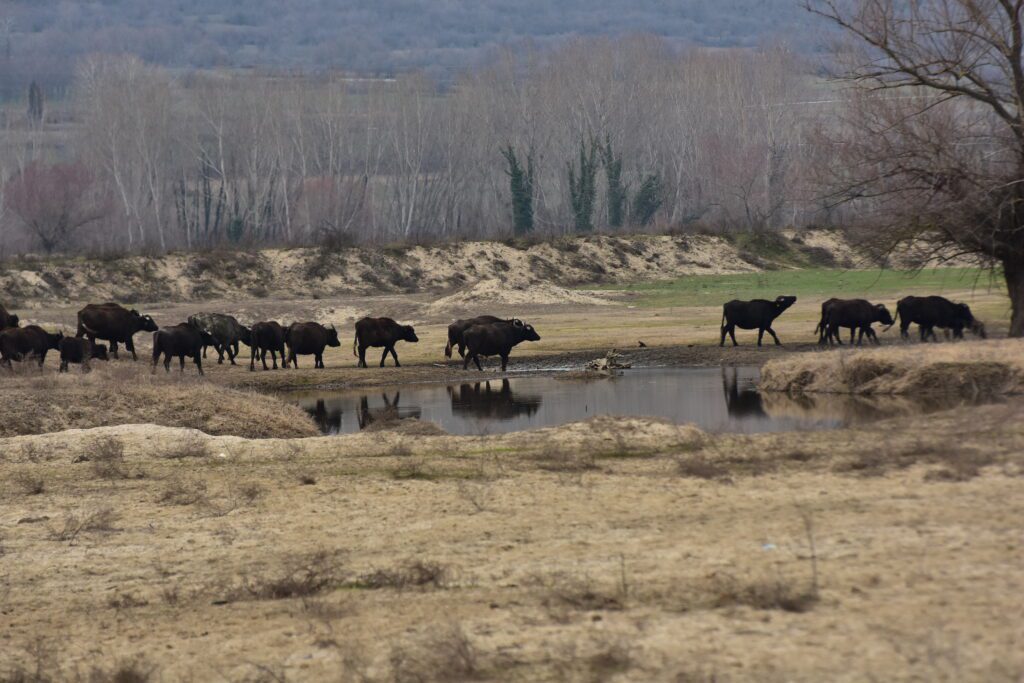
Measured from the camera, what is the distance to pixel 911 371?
25.4 m

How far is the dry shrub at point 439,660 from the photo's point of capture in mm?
9055

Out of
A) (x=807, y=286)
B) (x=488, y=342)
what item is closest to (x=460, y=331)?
(x=488, y=342)

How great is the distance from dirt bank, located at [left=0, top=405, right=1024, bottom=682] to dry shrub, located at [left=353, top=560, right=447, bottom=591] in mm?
23

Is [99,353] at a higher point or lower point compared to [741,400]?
higher

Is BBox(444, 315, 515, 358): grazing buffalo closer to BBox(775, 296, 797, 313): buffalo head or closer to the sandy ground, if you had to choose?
BBox(775, 296, 797, 313): buffalo head

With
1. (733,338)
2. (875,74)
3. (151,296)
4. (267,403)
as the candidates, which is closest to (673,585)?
(267,403)

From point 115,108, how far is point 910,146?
9459 cm

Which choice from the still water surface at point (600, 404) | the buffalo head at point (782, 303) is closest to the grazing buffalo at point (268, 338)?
the still water surface at point (600, 404)

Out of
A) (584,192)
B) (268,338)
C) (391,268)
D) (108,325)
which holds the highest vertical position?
(584,192)

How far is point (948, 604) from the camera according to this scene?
30.8 feet

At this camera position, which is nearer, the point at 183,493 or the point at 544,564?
the point at 544,564

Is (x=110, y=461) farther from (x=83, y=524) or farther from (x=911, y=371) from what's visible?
(x=911, y=371)

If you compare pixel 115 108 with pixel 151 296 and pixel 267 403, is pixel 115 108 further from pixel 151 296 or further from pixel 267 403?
pixel 267 403

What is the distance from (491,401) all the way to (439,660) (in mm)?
20514
